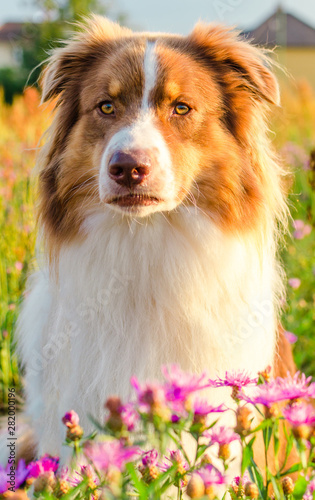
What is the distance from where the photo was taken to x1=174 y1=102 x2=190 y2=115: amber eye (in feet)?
8.91

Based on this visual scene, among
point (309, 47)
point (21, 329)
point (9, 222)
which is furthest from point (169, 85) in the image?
point (309, 47)

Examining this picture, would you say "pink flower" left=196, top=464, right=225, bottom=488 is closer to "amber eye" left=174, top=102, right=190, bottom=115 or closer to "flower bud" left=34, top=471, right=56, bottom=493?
"flower bud" left=34, top=471, right=56, bottom=493

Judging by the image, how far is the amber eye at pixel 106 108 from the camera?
278 centimetres

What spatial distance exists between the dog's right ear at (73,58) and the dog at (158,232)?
3 cm

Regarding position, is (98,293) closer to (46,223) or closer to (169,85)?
(46,223)

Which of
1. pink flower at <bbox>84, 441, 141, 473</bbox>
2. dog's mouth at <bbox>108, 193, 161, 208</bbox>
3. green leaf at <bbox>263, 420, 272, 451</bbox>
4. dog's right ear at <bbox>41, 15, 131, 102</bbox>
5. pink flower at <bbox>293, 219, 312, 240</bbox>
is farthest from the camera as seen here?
pink flower at <bbox>293, 219, 312, 240</bbox>

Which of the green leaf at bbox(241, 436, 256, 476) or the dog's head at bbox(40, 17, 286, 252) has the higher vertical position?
the dog's head at bbox(40, 17, 286, 252)

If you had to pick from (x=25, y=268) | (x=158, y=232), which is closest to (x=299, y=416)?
(x=158, y=232)

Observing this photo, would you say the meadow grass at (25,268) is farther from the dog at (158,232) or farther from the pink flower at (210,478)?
the pink flower at (210,478)

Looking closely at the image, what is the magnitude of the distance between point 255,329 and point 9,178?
344 cm

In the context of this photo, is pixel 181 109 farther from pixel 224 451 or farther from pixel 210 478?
pixel 210 478

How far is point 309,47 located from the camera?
43250 millimetres

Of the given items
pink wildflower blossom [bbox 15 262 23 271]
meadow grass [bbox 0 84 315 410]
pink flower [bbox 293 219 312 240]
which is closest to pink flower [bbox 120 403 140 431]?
meadow grass [bbox 0 84 315 410]

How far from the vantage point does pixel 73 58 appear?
3.10m
